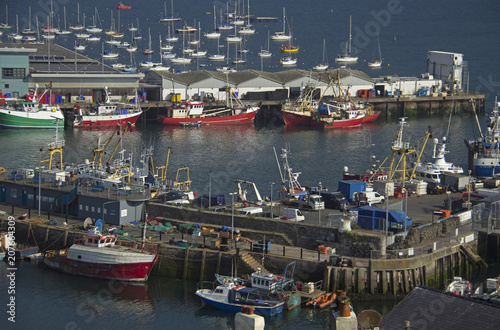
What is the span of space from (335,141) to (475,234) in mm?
34493

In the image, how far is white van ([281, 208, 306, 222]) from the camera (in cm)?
4509

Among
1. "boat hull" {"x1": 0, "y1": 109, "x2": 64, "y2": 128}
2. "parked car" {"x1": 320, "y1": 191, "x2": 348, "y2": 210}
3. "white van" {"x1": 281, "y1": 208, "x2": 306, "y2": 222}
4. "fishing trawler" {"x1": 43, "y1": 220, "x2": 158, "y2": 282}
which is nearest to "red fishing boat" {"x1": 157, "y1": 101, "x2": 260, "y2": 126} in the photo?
"boat hull" {"x1": 0, "y1": 109, "x2": 64, "y2": 128}

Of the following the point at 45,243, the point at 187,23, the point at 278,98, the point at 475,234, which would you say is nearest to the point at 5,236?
the point at 45,243

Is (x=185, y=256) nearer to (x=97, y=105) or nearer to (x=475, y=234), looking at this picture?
(x=475, y=234)

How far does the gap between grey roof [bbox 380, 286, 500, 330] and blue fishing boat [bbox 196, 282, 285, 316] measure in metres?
10.5

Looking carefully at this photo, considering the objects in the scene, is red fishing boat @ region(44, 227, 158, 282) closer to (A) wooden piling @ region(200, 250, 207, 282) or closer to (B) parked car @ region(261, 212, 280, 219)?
(A) wooden piling @ region(200, 250, 207, 282)

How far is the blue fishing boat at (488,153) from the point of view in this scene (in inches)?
2281

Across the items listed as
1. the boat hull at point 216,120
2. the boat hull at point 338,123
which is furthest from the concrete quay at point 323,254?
the boat hull at point 216,120

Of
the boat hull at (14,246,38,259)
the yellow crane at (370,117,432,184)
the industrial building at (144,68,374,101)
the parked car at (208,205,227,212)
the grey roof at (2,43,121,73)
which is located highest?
the grey roof at (2,43,121,73)

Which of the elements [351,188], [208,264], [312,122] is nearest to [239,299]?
[208,264]

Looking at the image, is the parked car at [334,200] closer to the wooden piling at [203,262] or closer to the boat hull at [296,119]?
the wooden piling at [203,262]

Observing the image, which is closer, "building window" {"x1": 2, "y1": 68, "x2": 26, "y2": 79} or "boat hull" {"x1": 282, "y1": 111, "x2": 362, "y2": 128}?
→ "boat hull" {"x1": 282, "y1": 111, "x2": 362, "y2": 128}

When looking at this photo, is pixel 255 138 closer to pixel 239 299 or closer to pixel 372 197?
pixel 372 197

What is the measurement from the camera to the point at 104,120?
280 ft
